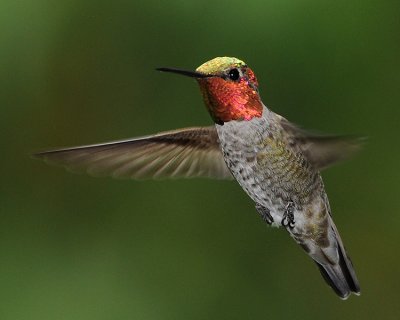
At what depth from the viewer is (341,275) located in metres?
1.98

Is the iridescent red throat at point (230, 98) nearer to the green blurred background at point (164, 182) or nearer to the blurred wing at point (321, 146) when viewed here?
the blurred wing at point (321, 146)

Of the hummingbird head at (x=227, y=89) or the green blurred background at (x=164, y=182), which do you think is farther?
the green blurred background at (x=164, y=182)

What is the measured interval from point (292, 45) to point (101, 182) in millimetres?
1089

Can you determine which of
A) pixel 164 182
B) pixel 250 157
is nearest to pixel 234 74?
pixel 250 157

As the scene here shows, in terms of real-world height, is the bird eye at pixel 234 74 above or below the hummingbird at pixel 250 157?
above

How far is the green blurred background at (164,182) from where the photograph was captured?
291 cm

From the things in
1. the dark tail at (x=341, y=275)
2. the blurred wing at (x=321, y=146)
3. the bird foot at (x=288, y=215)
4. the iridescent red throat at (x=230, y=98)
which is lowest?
the dark tail at (x=341, y=275)

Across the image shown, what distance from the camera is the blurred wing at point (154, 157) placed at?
1698 mm

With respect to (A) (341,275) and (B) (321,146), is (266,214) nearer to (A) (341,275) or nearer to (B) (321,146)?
(B) (321,146)

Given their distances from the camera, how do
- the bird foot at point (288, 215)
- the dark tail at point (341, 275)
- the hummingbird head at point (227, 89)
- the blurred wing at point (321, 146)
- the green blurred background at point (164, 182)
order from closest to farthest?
the hummingbird head at point (227, 89) → the blurred wing at point (321, 146) → the bird foot at point (288, 215) → the dark tail at point (341, 275) → the green blurred background at point (164, 182)

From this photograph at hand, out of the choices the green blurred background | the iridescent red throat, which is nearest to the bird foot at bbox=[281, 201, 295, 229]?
the iridescent red throat

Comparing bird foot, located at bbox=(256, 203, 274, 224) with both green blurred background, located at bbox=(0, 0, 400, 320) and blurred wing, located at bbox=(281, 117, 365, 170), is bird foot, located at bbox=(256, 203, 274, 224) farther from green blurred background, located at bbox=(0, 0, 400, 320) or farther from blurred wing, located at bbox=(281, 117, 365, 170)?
green blurred background, located at bbox=(0, 0, 400, 320)

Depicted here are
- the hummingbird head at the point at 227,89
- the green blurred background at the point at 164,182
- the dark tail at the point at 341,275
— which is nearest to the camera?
the hummingbird head at the point at 227,89

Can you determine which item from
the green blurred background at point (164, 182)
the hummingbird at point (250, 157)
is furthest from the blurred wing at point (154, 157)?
the green blurred background at point (164, 182)
